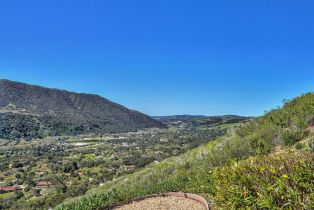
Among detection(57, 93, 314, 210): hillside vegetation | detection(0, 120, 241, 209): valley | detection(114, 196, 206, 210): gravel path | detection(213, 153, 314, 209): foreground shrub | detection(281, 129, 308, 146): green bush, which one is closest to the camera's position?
detection(213, 153, 314, 209): foreground shrub

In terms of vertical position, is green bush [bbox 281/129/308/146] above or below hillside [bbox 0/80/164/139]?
below

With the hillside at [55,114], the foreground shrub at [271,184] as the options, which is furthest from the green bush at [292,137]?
the hillside at [55,114]

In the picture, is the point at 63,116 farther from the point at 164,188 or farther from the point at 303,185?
the point at 303,185

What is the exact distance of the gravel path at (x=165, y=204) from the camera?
9.99 meters

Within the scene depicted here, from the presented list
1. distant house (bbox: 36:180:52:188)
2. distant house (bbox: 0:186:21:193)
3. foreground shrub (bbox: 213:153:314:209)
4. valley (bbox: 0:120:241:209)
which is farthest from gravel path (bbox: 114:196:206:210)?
distant house (bbox: 36:180:52:188)

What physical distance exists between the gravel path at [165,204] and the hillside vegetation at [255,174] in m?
0.46

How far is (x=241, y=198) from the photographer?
5.96 m

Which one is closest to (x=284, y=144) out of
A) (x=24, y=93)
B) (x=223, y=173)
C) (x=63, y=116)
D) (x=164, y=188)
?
(x=164, y=188)

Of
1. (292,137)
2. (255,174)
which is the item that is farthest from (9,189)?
(255,174)

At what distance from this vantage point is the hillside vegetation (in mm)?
5043

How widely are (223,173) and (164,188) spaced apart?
6303 mm

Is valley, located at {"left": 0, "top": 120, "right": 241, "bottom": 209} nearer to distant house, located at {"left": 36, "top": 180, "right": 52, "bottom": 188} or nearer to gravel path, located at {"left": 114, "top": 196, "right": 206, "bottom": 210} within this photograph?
distant house, located at {"left": 36, "top": 180, "right": 52, "bottom": 188}

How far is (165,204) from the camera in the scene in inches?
419

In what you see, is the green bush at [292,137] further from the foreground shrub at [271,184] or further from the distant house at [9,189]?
the distant house at [9,189]
